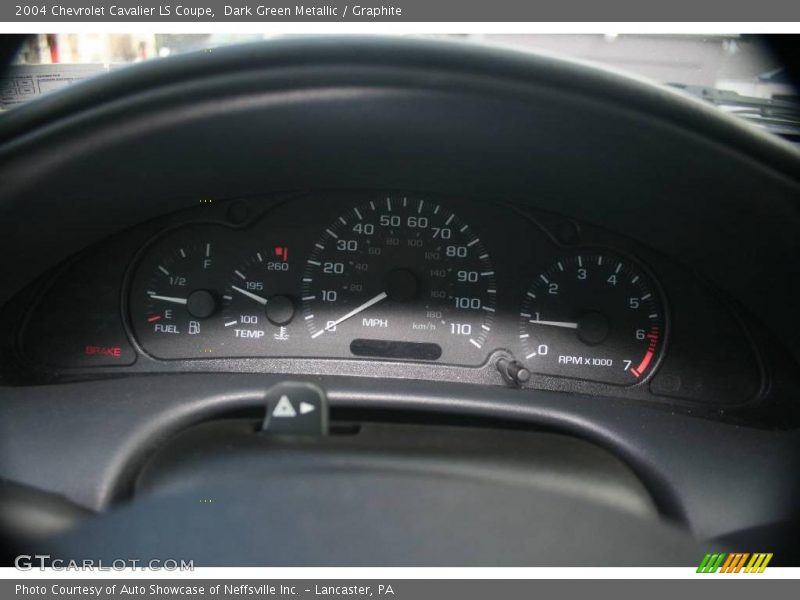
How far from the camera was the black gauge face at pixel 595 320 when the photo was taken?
2367mm

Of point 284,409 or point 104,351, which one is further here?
point 104,351

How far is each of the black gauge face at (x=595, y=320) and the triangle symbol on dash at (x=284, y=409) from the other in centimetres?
93

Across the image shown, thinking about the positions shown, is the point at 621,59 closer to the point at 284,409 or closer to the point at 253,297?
Answer: the point at 284,409

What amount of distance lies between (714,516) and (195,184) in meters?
1.76

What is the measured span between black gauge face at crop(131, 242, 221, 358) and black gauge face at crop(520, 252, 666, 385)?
109 centimetres

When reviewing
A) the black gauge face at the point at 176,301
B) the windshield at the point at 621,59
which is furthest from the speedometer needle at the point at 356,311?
the windshield at the point at 621,59

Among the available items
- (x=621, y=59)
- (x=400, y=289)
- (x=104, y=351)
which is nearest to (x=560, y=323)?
(x=400, y=289)

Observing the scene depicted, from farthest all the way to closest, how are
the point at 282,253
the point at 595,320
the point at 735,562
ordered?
the point at 282,253 → the point at 595,320 → the point at 735,562

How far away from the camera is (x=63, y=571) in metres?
1.50

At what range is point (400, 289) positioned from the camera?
2.41m

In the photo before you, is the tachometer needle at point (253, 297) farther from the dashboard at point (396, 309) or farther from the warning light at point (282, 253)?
the warning light at point (282, 253)

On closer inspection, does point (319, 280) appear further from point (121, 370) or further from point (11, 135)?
point (11, 135)

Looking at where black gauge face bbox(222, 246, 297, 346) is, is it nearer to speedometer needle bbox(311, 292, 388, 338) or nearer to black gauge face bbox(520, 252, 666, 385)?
speedometer needle bbox(311, 292, 388, 338)

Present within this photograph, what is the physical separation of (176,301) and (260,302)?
0.29 metres
